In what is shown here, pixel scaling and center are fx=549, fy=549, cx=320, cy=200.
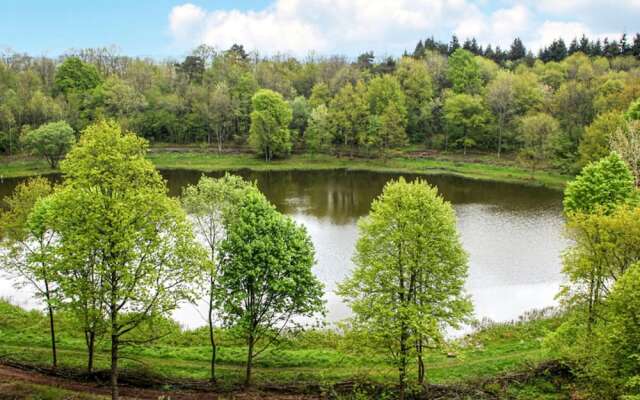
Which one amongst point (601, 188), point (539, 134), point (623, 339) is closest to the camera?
point (623, 339)

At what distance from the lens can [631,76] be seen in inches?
3728

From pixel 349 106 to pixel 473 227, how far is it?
4767 centimetres

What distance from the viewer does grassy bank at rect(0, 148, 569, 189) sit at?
87625 mm

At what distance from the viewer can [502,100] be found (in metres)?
97.4

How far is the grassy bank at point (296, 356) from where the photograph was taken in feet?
91.8

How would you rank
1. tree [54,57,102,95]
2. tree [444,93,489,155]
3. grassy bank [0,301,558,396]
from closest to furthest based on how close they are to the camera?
grassy bank [0,301,558,396] < tree [444,93,489,155] < tree [54,57,102,95]

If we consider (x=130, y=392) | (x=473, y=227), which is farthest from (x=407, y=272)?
(x=473, y=227)

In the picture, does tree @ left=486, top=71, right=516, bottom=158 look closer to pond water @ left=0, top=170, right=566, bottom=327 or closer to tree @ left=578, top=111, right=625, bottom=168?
pond water @ left=0, top=170, right=566, bottom=327

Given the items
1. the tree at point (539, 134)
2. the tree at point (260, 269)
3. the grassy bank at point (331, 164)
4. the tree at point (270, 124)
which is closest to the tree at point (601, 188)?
the tree at point (260, 269)

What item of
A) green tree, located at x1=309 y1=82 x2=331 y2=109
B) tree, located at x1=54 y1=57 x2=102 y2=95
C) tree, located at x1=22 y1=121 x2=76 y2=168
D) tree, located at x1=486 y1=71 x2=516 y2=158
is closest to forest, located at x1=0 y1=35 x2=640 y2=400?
tree, located at x1=486 y1=71 x2=516 y2=158

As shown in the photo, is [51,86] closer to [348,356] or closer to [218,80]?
[218,80]

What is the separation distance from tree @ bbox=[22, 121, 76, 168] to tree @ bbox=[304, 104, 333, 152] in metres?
39.5

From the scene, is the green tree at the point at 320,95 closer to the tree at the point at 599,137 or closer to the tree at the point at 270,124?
the tree at the point at 270,124

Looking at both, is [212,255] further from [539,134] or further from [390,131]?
[390,131]
